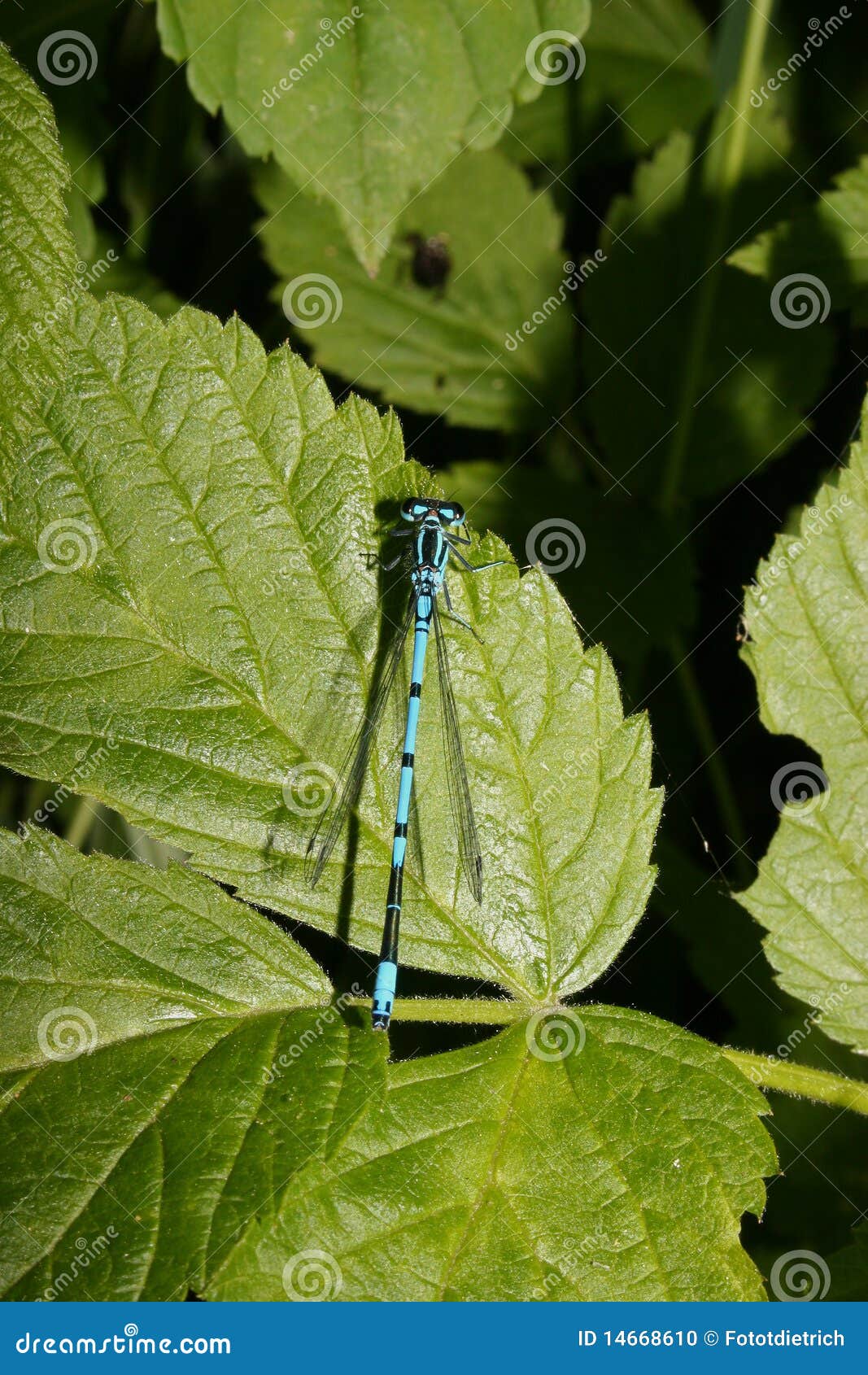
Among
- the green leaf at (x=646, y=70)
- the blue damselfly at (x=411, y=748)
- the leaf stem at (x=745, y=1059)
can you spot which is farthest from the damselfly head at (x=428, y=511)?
the green leaf at (x=646, y=70)

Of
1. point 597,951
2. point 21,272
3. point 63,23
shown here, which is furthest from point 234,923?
point 63,23

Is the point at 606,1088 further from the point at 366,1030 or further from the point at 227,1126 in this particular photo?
the point at 227,1126

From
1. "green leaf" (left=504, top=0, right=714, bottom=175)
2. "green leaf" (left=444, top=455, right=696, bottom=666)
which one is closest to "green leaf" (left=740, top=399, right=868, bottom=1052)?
"green leaf" (left=444, top=455, right=696, bottom=666)

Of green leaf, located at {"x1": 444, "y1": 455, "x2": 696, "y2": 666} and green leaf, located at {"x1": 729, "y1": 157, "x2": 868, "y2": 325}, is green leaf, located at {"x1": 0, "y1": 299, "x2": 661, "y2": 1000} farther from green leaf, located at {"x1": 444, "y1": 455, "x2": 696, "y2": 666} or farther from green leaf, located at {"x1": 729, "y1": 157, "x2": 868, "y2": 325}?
green leaf, located at {"x1": 729, "y1": 157, "x2": 868, "y2": 325}

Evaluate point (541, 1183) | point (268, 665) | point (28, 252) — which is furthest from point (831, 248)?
point (541, 1183)

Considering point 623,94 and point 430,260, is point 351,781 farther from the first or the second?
point 623,94
